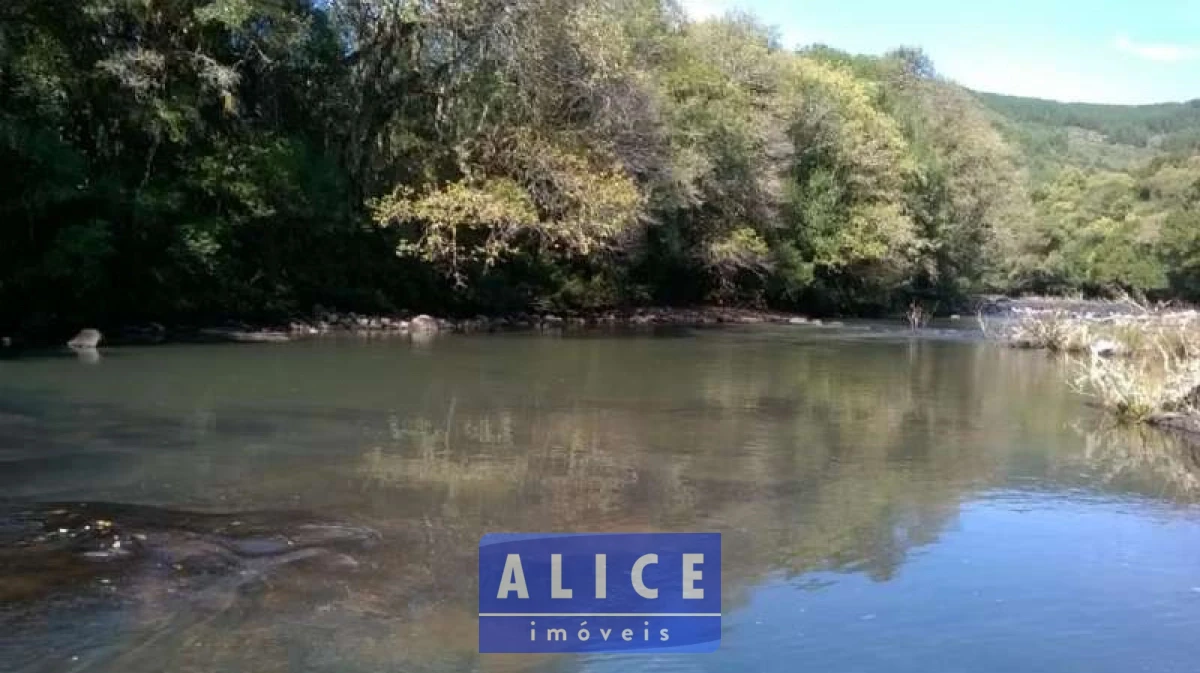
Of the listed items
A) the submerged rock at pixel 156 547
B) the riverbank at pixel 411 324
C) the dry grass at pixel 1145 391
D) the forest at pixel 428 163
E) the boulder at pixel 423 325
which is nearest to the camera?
the submerged rock at pixel 156 547

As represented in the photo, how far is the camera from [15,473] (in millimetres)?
11758

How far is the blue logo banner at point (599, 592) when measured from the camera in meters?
7.61

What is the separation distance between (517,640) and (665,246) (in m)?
36.6

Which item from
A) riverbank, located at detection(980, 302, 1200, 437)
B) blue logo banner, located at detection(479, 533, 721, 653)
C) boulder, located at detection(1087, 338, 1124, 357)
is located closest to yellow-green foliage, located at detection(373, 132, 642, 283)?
riverbank, located at detection(980, 302, 1200, 437)

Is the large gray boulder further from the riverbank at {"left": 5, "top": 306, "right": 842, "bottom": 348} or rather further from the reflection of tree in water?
the reflection of tree in water

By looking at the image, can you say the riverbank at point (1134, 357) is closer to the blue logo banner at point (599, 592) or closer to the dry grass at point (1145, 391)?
the dry grass at point (1145, 391)

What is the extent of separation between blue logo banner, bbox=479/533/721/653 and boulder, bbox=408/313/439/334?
2495 cm

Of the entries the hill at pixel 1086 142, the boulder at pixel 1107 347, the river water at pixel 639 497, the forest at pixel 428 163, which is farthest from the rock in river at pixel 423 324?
the hill at pixel 1086 142

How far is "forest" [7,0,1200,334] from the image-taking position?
85.9 ft

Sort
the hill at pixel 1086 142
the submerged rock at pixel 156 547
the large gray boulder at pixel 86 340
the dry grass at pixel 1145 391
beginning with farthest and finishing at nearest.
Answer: the hill at pixel 1086 142 < the large gray boulder at pixel 86 340 < the dry grass at pixel 1145 391 < the submerged rock at pixel 156 547

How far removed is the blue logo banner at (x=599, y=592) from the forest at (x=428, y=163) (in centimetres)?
1872

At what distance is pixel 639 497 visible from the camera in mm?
11945

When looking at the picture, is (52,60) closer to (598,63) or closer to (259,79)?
(259,79)

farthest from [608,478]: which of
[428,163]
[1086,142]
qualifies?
[1086,142]
